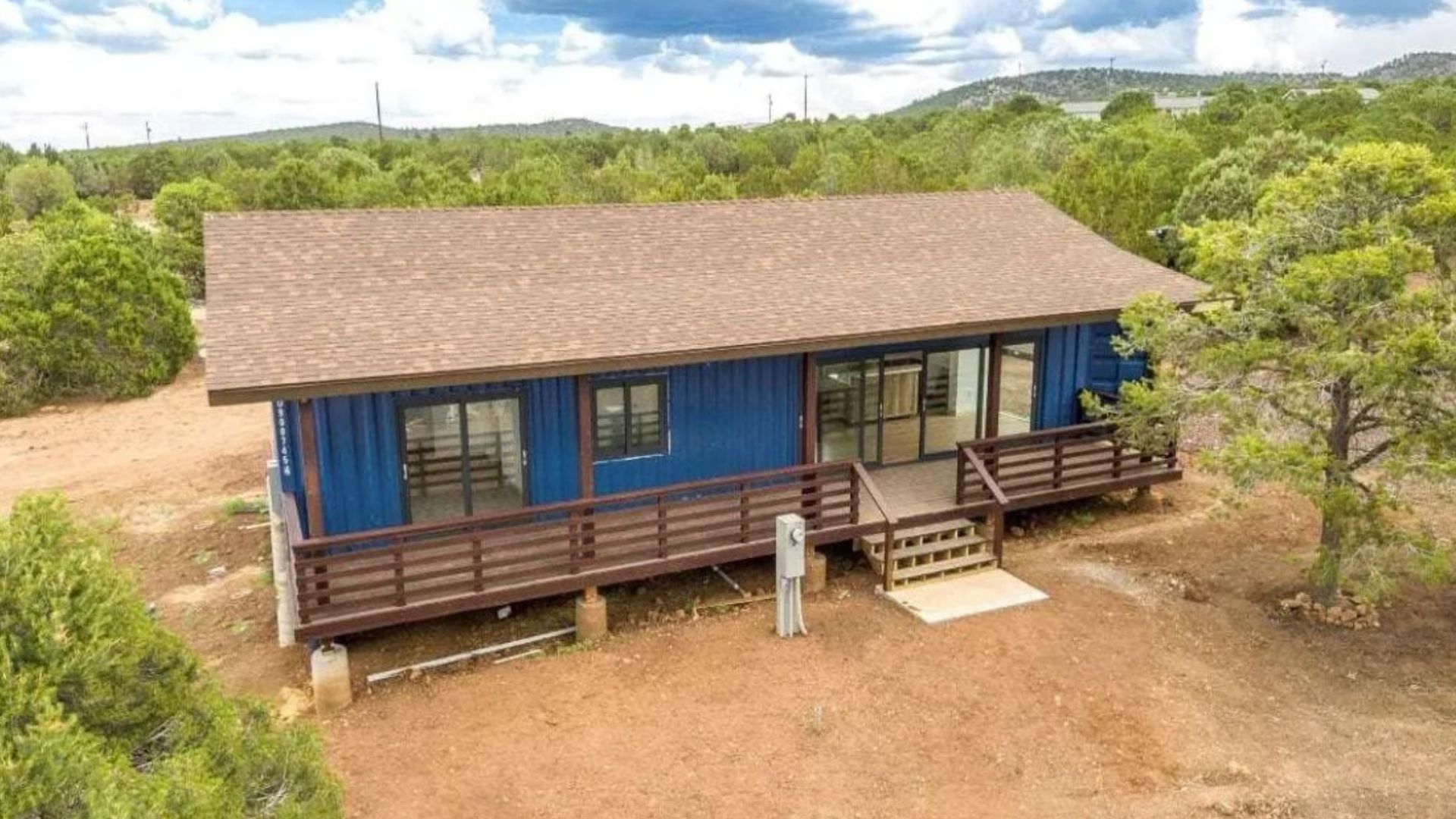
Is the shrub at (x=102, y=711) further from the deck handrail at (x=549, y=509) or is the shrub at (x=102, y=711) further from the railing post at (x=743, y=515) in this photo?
the railing post at (x=743, y=515)

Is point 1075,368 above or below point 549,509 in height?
above

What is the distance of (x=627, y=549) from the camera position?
444 inches

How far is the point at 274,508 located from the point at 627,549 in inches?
194

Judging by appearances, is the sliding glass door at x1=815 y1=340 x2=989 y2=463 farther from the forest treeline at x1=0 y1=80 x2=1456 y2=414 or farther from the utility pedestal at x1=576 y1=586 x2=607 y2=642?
the forest treeline at x1=0 y1=80 x2=1456 y2=414

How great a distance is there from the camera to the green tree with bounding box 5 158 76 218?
64.0m

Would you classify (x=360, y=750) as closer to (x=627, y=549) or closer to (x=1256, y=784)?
(x=627, y=549)

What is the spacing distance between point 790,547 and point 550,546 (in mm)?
2735

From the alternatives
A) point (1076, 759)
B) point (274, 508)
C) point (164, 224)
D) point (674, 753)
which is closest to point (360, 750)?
point (674, 753)

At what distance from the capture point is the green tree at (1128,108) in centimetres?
8106

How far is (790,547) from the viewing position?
1043 cm

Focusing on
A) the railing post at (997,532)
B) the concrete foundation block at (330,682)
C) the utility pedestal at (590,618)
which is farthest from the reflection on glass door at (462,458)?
the railing post at (997,532)

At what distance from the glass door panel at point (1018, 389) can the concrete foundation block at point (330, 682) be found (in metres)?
8.93

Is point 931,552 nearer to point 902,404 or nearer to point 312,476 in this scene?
point 902,404

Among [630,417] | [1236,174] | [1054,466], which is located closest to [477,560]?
[630,417]
